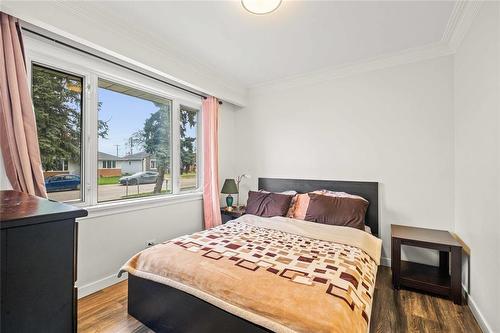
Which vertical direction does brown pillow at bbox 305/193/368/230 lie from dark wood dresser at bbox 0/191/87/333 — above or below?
below

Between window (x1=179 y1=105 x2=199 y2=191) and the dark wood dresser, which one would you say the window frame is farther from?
the dark wood dresser

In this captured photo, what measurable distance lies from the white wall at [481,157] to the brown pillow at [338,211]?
908 millimetres

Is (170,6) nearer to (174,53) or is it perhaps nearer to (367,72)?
(174,53)

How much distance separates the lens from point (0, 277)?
53cm

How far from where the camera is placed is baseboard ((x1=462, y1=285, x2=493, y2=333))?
1.68 meters

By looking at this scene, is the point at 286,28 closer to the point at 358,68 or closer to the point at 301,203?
the point at 358,68

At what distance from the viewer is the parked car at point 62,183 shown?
6.90 ft

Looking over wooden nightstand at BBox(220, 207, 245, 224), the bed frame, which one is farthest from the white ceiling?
the bed frame

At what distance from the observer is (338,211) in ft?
8.75

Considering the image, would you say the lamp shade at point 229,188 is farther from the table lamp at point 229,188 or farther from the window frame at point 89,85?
the window frame at point 89,85

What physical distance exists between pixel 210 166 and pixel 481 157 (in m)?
2.96

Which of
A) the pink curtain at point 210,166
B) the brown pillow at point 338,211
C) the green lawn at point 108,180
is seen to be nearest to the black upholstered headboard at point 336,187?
the brown pillow at point 338,211

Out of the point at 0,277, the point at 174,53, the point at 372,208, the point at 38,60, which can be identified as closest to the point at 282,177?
the point at 372,208

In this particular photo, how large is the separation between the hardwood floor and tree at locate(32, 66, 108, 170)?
4.34 ft
